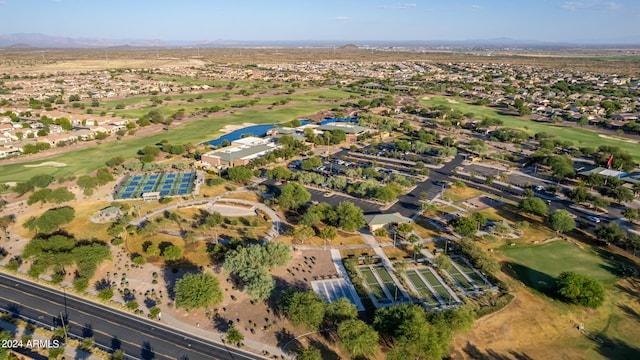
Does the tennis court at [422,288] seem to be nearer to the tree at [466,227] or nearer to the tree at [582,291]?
the tree at [466,227]

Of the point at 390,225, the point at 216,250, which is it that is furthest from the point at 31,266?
the point at 390,225

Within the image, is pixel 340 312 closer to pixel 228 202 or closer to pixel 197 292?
pixel 197 292

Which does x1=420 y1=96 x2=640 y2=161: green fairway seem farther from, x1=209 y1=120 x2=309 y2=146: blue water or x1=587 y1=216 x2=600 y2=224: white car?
x1=209 y1=120 x2=309 y2=146: blue water

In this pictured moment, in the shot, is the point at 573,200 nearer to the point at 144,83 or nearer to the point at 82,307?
the point at 82,307

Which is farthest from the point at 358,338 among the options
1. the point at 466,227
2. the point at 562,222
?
the point at 562,222

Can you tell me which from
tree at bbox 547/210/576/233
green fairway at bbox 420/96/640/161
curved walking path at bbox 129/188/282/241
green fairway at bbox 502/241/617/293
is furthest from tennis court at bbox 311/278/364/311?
green fairway at bbox 420/96/640/161
